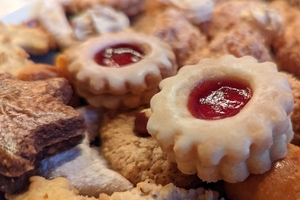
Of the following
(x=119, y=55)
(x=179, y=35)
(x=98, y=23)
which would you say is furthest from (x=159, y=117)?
(x=98, y=23)

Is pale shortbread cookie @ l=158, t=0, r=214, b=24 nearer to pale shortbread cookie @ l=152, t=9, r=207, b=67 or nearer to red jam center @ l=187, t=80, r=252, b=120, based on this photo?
pale shortbread cookie @ l=152, t=9, r=207, b=67

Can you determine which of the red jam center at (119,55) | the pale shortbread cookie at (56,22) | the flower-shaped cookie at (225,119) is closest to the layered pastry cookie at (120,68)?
the red jam center at (119,55)

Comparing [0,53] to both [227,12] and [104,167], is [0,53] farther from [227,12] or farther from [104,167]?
[227,12]

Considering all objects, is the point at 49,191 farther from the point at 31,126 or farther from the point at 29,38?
the point at 29,38

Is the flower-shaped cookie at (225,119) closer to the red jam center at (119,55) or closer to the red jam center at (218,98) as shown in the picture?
the red jam center at (218,98)

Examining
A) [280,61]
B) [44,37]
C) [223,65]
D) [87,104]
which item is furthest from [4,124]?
[280,61]

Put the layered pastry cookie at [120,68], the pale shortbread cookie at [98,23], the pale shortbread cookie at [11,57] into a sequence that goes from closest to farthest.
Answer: the layered pastry cookie at [120,68] → the pale shortbread cookie at [11,57] → the pale shortbread cookie at [98,23]
